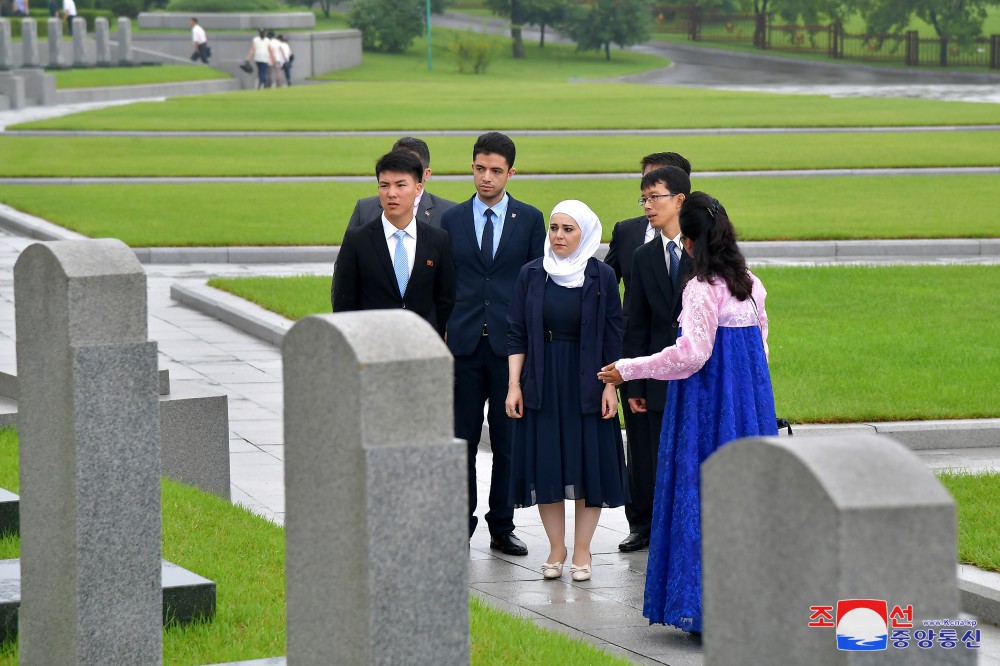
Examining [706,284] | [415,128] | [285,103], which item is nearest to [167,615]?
[706,284]

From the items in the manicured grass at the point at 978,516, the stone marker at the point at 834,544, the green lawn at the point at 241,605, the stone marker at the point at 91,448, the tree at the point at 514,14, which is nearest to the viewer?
the stone marker at the point at 834,544

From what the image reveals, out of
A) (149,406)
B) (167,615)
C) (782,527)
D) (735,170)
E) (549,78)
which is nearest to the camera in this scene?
(782,527)

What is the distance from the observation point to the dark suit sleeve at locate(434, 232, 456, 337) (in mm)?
7148

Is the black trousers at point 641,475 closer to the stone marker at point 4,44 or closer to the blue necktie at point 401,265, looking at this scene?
the blue necktie at point 401,265

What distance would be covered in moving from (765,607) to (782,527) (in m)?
0.17

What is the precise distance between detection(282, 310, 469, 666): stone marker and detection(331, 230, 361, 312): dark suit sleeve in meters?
3.52

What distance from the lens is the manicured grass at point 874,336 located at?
32.2ft

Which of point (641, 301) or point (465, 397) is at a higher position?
point (641, 301)

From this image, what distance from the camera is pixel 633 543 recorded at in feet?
24.7

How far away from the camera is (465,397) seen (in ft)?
24.7

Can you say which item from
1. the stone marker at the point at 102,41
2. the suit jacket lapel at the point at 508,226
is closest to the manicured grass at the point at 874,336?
the suit jacket lapel at the point at 508,226

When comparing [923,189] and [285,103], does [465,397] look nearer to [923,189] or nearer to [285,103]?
[923,189]

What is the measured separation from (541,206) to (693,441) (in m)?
15.9

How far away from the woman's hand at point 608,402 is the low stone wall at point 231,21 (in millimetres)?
63812
